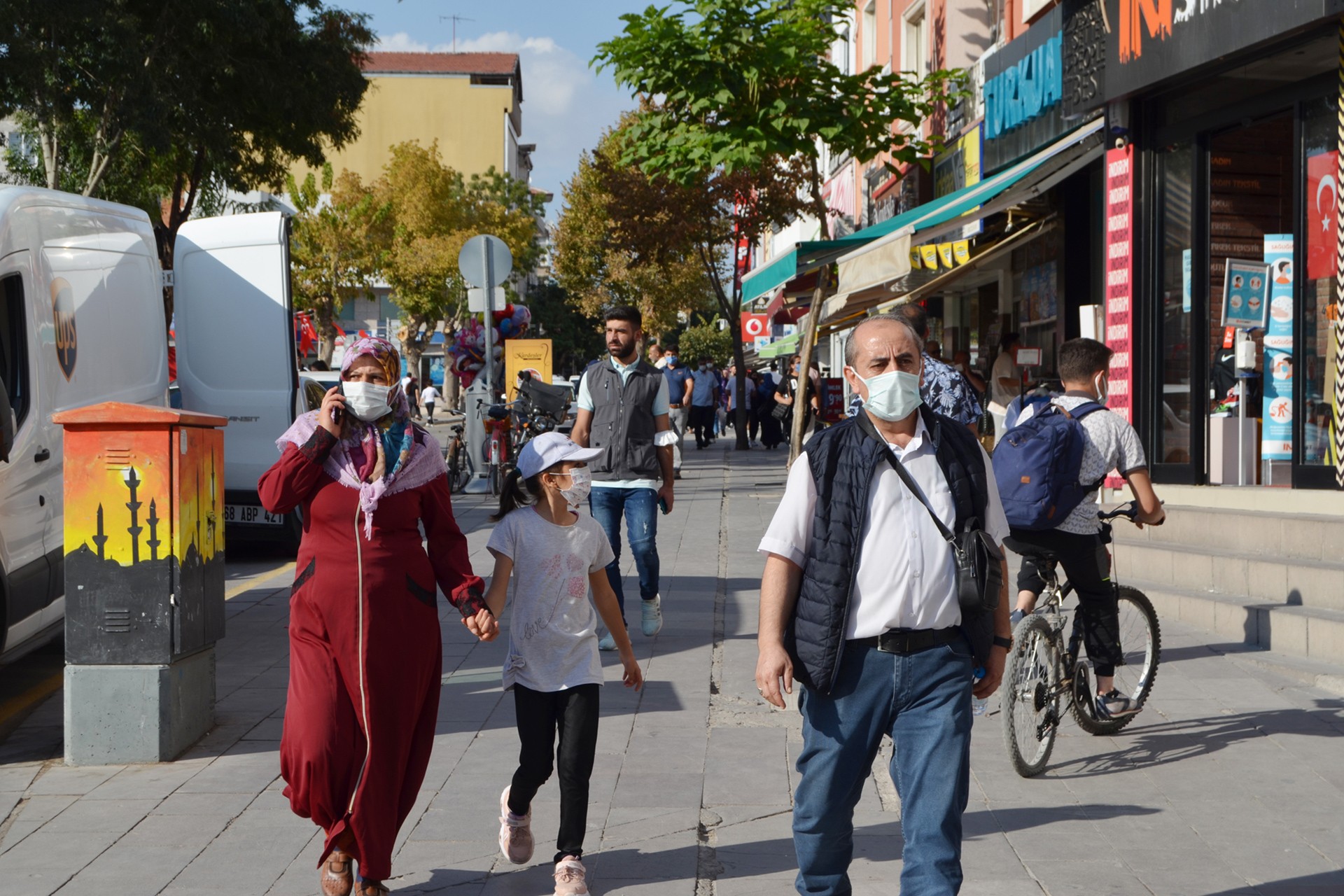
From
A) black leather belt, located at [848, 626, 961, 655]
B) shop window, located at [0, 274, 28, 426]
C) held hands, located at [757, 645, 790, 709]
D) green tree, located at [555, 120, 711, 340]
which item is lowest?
held hands, located at [757, 645, 790, 709]

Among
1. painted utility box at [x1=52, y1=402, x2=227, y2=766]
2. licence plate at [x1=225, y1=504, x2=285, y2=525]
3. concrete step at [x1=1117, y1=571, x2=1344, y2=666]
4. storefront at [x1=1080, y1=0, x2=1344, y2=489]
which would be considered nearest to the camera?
painted utility box at [x1=52, y1=402, x2=227, y2=766]

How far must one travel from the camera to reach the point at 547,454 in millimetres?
4582

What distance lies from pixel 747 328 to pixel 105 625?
26.5 meters

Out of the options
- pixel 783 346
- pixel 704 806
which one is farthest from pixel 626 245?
pixel 704 806

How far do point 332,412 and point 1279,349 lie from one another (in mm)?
8757

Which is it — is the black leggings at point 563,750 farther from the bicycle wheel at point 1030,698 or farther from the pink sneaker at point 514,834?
the bicycle wheel at point 1030,698

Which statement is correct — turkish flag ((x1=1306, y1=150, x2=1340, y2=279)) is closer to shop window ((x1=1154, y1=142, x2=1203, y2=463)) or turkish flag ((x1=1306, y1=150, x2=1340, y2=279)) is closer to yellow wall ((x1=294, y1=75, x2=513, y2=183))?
shop window ((x1=1154, y1=142, x2=1203, y2=463))

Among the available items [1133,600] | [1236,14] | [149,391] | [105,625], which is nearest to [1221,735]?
[1133,600]

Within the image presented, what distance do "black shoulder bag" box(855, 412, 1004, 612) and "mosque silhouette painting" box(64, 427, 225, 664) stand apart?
3.51 m

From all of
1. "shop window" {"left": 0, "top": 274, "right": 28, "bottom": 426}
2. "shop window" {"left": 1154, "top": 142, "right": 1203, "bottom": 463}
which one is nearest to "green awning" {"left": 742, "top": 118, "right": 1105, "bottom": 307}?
"shop window" {"left": 1154, "top": 142, "right": 1203, "bottom": 463}

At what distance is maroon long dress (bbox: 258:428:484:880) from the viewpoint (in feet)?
13.7

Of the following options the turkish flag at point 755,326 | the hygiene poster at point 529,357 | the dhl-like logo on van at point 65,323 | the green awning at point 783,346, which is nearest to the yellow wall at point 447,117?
the green awning at point 783,346

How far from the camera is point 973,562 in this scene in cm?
361

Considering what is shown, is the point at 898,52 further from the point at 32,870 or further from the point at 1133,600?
the point at 32,870
